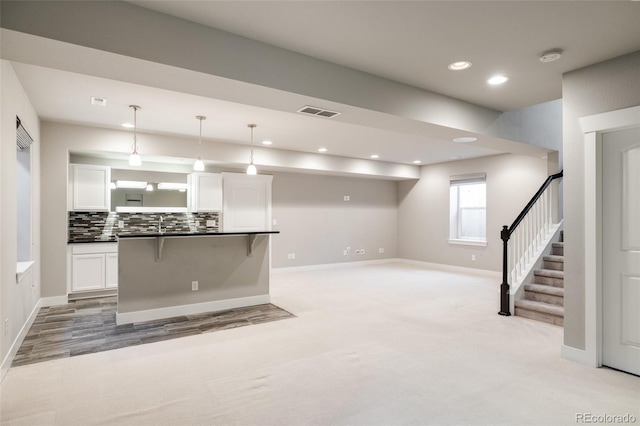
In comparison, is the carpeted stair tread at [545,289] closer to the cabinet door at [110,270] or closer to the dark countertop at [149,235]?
the dark countertop at [149,235]

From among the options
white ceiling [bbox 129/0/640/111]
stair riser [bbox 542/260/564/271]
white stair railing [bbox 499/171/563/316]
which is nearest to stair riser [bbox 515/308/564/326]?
white stair railing [bbox 499/171/563/316]

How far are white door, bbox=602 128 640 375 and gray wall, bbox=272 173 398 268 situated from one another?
601 cm

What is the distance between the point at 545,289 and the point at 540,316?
0.40 m

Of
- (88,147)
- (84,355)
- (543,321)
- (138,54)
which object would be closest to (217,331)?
(84,355)

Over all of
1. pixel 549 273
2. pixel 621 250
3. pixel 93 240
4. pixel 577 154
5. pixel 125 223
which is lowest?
pixel 549 273

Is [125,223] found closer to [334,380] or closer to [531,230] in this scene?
[334,380]

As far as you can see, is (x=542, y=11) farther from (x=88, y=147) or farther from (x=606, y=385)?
(x=88, y=147)

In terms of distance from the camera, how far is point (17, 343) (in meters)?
3.48

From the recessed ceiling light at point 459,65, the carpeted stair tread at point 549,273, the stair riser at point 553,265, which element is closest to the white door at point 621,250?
the recessed ceiling light at point 459,65

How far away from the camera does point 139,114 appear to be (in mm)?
4766

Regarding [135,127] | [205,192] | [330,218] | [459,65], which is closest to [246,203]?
[205,192]

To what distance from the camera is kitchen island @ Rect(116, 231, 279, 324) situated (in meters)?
4.36

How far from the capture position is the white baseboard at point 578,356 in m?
3.11

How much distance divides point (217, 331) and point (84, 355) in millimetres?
1238
